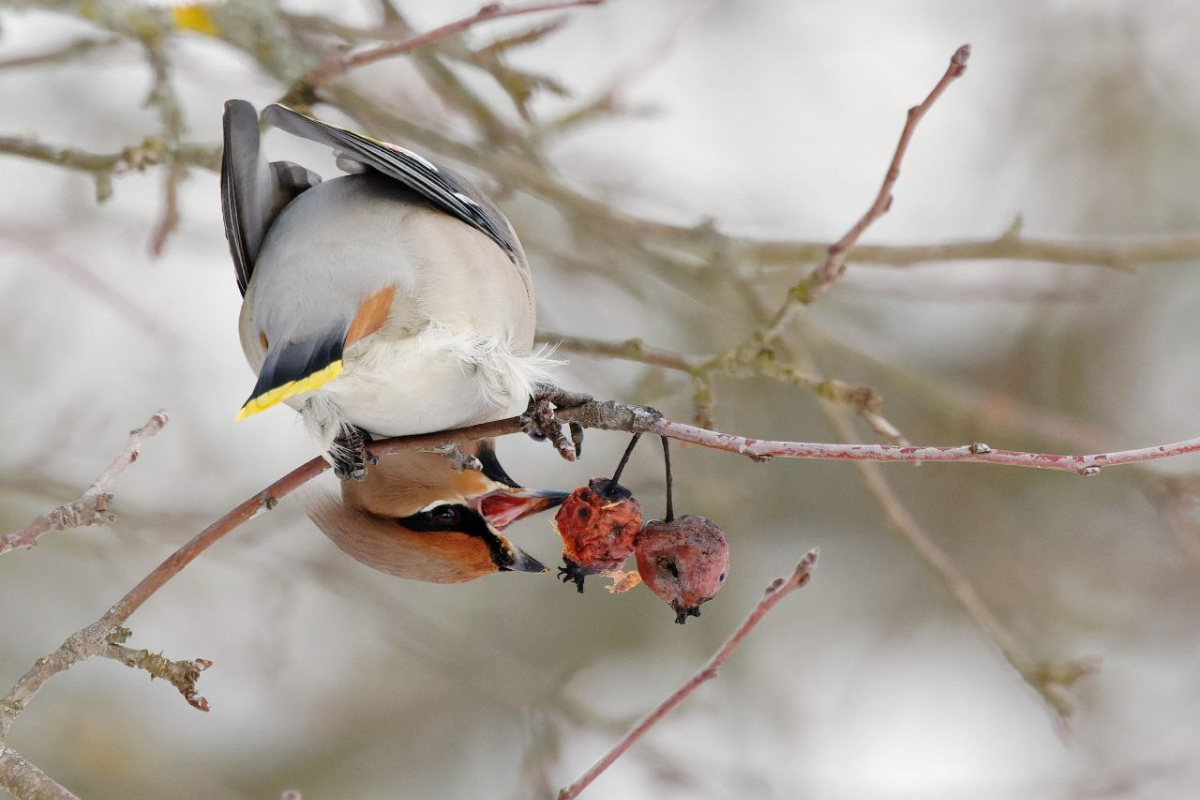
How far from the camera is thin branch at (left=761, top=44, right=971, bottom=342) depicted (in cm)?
214

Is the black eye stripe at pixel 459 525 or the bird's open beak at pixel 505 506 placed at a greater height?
the bird's open beak at pixel 505 506

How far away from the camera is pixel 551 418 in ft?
7.79

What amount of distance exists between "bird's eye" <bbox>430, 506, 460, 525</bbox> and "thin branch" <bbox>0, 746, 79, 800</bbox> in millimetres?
1126

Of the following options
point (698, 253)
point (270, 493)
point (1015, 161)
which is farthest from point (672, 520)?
point (1015, 161)

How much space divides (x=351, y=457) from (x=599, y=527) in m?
0.68

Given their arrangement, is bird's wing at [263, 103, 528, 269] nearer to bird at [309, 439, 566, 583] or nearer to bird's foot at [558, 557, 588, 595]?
bird at [309, 439, 566, 583]

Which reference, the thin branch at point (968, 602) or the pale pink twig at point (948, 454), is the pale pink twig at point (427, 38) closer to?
the pale pink twig at point (948, 454)

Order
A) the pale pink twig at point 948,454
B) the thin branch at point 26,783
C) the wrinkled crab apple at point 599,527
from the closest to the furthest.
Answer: the pale pink twig at point 948,454, the thin branch at point 26,783, the wrinkled crab apple at point 599,527

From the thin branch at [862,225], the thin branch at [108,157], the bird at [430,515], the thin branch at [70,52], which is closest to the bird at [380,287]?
the bird at [430,515]

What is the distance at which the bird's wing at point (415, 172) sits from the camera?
266 centimetres

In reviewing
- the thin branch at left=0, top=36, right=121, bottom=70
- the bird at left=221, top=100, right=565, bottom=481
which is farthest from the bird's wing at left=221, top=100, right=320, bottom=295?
the thin branch at left=0, top=36, right=121, bottom=70

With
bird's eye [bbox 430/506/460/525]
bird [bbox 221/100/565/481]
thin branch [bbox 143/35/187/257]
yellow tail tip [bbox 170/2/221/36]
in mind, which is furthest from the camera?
yellow tail tip [bbox 170/2/221/36]

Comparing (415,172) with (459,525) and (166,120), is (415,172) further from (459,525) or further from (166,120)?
(166,120)

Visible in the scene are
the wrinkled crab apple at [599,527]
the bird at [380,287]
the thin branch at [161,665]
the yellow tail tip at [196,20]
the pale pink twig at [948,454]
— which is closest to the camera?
the pale pink twig at [948,454]
